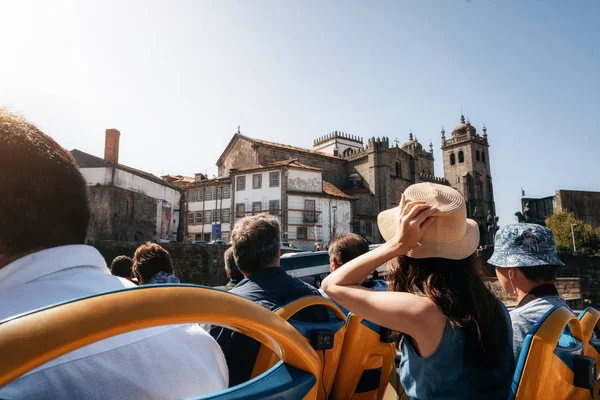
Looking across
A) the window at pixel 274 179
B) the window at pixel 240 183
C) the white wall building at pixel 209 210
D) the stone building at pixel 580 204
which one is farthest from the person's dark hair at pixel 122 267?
the stone building at pixel 580 204

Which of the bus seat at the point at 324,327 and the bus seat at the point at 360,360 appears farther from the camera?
the bus seat at the point at 360,360

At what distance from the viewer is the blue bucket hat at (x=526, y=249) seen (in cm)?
256

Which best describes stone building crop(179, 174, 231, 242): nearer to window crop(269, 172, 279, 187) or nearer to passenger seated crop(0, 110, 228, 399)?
window crop(269, 172, 279, 187)

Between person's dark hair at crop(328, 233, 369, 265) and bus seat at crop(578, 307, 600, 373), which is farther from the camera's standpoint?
person's dark hair at crop(328, 233, 369, 265)

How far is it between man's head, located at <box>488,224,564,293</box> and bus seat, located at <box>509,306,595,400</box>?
607mm

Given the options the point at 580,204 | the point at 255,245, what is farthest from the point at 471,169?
the point at 255,245

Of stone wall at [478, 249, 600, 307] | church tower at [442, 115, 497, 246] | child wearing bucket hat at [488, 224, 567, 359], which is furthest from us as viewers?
church tower at [442, 115, 497, 246]

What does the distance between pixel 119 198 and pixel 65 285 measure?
31253mm

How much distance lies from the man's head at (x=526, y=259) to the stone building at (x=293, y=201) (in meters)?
33.2

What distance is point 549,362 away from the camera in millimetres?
1778

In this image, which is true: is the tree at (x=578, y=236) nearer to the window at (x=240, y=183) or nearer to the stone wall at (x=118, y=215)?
the window at (x=240, y=183)

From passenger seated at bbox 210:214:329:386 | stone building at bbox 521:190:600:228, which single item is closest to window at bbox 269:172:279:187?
stone building at bbox 521:190:600:228

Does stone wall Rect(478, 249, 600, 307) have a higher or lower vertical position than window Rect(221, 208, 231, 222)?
lower

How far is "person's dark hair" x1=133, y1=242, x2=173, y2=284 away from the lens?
173 inches
